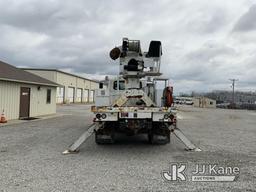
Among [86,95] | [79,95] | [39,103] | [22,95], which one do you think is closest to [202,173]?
[22,95]

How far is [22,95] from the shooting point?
64.3 ft

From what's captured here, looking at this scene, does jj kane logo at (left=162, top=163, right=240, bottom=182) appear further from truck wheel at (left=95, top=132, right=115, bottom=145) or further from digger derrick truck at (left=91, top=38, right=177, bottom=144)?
truck wheel at (left=95, top=132, right=115, bottom=145)

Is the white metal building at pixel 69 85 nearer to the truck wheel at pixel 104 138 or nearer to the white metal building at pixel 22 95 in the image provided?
the white metal building at pixel 22 95

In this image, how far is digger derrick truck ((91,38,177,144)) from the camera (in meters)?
8.08

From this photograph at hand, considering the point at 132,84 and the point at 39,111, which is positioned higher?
the point at 132,84

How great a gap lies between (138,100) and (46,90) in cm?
1615

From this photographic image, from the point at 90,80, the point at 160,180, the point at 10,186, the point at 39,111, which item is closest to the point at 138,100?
the point at 160,180

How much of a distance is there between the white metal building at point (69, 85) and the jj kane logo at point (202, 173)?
37008mm

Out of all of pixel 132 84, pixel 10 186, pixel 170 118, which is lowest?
pixel 10 186

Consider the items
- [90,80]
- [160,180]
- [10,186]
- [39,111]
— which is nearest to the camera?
[10,186]

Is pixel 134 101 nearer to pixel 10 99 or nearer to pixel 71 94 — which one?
pixel 10 99

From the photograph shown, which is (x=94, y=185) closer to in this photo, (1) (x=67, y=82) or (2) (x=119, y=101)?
(2) (x=119, y=101)

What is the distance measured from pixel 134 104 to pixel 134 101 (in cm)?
11

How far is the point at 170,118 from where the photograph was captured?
817cm
